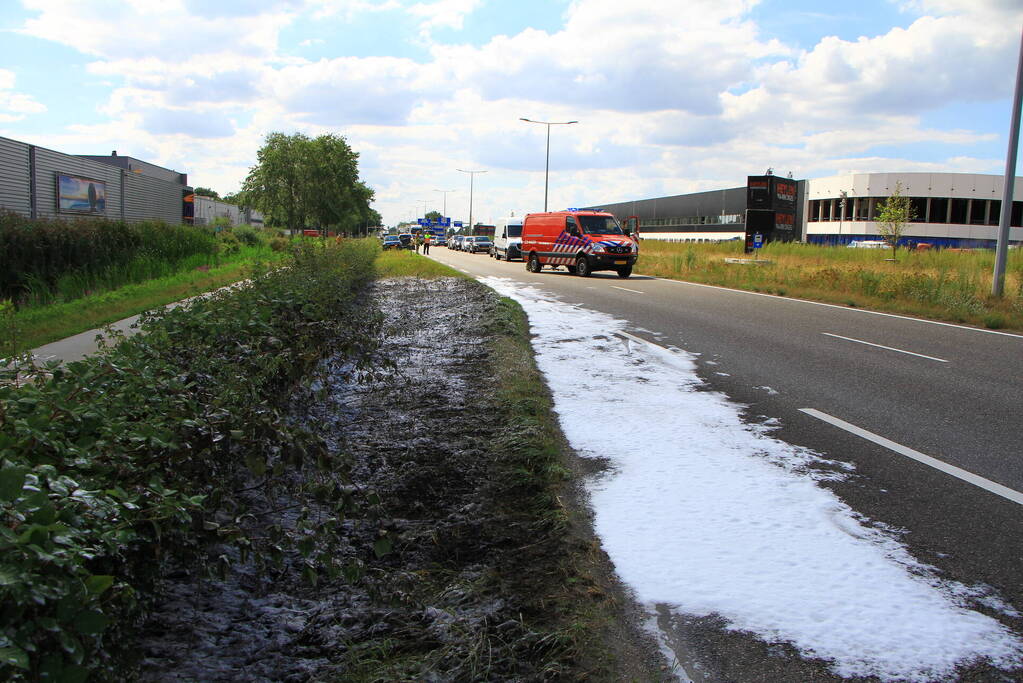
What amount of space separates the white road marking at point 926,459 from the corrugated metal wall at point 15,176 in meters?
21.9

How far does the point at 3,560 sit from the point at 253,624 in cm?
178

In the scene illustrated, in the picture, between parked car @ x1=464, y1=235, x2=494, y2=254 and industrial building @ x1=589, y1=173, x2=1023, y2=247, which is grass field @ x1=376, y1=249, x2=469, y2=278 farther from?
industrial building @ x1=589, y1=173, x2=1023, y2=247

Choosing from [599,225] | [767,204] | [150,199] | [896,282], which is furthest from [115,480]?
[767,204]

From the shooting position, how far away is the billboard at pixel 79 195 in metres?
24.0

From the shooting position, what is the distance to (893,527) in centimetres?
425

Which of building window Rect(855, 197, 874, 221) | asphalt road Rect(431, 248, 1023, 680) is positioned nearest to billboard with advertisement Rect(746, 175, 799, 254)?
asphalt road Rect(431, 248, 1023, 680)

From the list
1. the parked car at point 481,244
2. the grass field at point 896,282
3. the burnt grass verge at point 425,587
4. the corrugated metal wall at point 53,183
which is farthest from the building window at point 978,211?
the burnt grass verge at point 425,587

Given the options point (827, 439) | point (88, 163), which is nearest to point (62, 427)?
point (827, 439)

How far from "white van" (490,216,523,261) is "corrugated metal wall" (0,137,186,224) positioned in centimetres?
1938

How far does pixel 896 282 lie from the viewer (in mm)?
18734

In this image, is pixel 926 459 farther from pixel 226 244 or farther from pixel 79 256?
pixel 226 244

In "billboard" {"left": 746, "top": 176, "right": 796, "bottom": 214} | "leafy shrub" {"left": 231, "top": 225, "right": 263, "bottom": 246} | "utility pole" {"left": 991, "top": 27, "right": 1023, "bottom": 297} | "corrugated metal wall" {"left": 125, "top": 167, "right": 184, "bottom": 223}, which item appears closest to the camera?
"utility pole" {"left": 991, "top": 27, "right": 1023, "bottom": 297}

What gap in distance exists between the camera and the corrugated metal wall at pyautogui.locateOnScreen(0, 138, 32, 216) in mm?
20828

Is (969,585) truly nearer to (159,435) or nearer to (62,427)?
(159,435)
